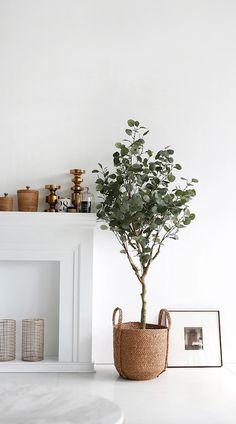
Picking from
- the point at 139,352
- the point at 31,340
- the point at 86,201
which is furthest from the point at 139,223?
the point at 31,340

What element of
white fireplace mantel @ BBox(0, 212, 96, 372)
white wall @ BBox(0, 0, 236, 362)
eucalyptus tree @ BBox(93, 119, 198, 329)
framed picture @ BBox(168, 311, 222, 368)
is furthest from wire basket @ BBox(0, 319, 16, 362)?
framed picture @ BBox(168, 311, 222, 368)

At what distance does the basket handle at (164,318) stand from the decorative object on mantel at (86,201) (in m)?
0.70

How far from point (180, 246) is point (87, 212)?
60 centimetres

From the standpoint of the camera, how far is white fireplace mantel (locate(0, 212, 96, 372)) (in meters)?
3.11

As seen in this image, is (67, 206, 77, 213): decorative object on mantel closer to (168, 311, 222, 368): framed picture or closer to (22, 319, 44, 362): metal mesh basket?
(22, 319, 44, 362): metal mesh basket

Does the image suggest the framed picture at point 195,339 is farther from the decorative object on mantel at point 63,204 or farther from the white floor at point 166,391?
the decorative object on mantel at point 63,204

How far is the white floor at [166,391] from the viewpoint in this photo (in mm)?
2311

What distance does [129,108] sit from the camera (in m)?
3.40

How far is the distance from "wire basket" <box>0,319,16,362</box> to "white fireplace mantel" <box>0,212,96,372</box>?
55mm

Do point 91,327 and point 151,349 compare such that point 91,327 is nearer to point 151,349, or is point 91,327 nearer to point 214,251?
point 151,349

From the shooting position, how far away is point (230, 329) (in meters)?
3.35

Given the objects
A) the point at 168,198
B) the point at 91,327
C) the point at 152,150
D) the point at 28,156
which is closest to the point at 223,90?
the point at 152,150

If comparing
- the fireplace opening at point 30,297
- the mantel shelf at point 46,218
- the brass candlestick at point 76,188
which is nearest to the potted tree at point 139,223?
the mantel shelf at point 46,218

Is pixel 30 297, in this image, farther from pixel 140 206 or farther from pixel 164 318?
pixel 140 206
